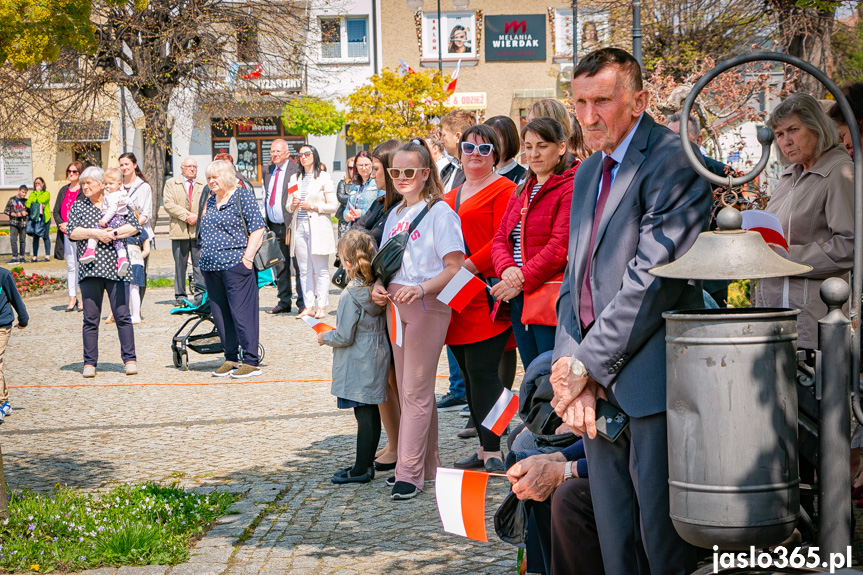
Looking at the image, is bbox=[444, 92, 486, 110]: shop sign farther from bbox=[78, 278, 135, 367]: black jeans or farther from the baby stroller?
bbox=[78, 278, 135, 367]: black jeans

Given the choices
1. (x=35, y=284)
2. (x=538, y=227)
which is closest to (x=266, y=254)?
(x=538, y=227)

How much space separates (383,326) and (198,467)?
169 cm

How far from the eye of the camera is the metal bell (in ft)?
9.23

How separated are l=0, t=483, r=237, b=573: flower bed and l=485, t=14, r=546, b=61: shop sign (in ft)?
151

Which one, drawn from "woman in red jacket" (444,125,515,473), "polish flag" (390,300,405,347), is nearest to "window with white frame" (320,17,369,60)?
"woman in red jacket" (444,125,515,473)

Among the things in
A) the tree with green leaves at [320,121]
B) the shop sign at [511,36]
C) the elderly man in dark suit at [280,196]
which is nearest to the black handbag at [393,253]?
the elderly man in dark suit at [280,196]

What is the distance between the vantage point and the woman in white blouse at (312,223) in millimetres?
13320

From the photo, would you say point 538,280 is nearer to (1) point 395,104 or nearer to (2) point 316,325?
(2) point 316,325

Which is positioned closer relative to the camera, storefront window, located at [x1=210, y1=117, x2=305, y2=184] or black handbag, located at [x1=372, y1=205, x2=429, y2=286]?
black handbag, located at [x1=372, y1=205, x2=429, y2=286]

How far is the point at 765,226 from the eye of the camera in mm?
4477

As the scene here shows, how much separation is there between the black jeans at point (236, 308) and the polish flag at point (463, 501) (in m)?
6.68

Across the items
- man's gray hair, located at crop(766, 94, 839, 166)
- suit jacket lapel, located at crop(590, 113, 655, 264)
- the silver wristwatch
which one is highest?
man's gray hair, located at crop(766, 94, 839, 166)

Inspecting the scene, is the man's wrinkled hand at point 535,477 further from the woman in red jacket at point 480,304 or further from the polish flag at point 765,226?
the woman in red jacket at point 480,304

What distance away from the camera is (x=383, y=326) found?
644 centimetres
